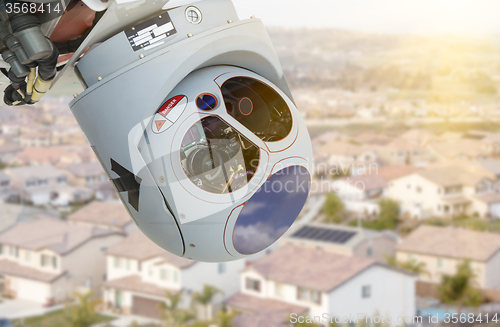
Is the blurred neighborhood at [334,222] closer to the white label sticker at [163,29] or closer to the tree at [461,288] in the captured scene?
the tree at [461,288]

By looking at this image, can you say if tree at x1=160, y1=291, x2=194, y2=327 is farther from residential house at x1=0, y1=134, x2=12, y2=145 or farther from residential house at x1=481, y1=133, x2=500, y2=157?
residential house at x1=481, y1=133, x2=500, y2=157

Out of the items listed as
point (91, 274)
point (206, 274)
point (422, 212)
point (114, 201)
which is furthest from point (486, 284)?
point (114, 201)

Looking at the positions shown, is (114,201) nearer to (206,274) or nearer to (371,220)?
(206,274)

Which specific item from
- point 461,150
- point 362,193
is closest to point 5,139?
point 362,193

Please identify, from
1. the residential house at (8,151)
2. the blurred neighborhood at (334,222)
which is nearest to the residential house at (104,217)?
the blurred neighborhood at (334,222)

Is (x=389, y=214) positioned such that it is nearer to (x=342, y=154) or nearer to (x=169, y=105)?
(x=342, y=154)

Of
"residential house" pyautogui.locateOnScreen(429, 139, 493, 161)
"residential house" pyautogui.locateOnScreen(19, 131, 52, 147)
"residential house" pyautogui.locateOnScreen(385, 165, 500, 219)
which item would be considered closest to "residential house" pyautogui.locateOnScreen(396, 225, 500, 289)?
"residential house" pyautogui.locateOnScreen(385, 165, 500, 219)
